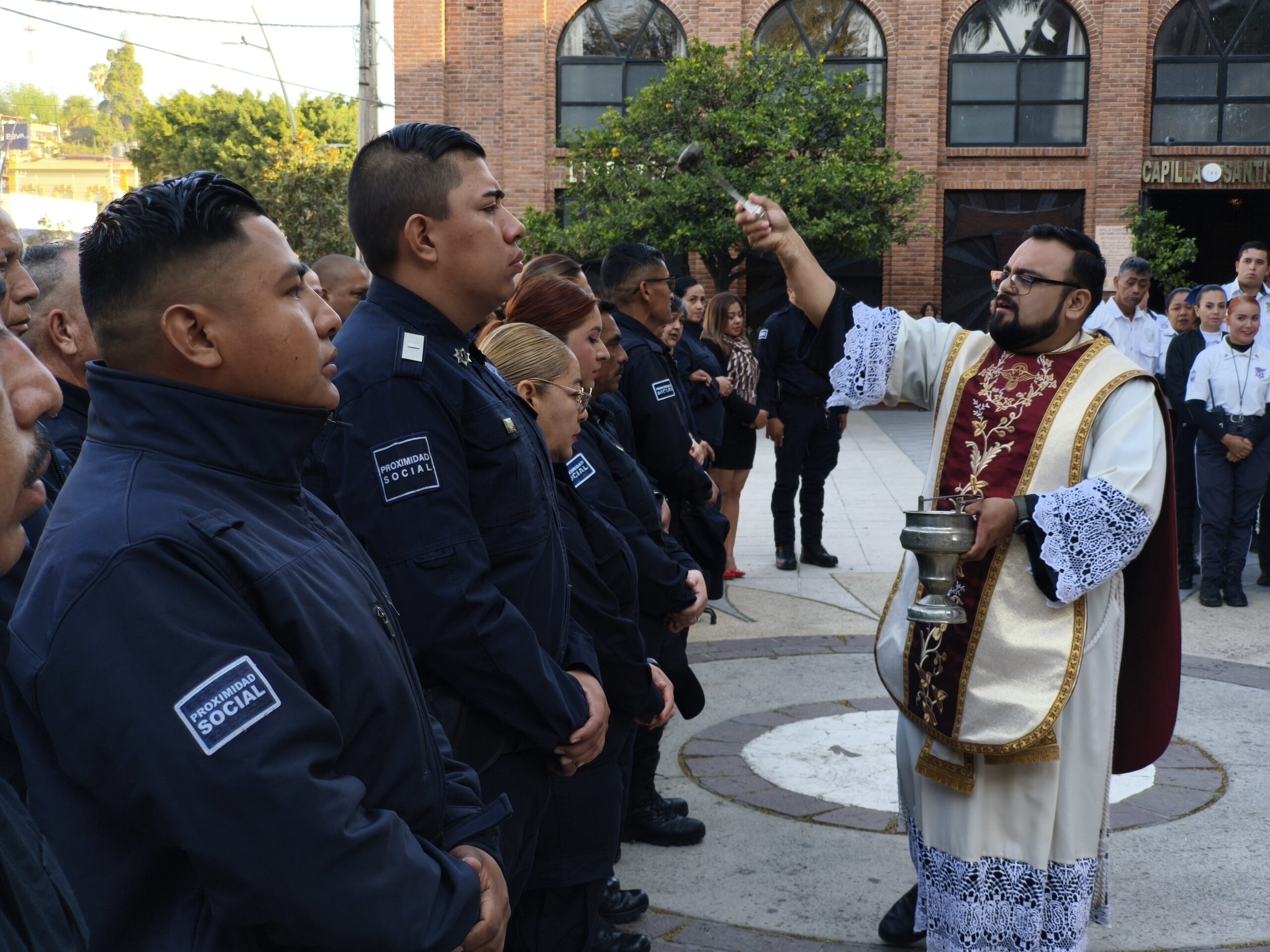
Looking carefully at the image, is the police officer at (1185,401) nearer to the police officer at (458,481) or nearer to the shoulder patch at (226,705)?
the police officer at (458,481)

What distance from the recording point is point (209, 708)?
156 centimetres

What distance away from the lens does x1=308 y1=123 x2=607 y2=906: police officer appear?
2445 mm

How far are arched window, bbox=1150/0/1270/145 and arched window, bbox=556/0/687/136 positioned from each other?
8.76m

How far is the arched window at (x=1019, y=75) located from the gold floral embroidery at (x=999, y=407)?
20.9 meters

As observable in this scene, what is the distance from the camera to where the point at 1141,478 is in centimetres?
348

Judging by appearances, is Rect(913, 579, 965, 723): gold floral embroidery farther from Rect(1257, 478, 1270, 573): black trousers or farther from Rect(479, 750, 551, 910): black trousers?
Rect(1257, 478, 1270, 573): black trousers

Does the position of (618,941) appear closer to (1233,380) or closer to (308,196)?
(1233,380)

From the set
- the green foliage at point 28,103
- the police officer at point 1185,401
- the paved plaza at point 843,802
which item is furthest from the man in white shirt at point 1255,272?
the green foliage at point 28,103

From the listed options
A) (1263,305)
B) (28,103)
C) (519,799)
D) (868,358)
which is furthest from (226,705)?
(28,103)

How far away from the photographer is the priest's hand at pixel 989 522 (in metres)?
3.44

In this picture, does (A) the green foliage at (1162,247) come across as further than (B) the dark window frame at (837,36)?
No

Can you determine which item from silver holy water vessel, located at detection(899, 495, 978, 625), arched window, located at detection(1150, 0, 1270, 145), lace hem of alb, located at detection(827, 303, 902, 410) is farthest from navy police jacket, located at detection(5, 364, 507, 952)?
arched window, located at detection(1150, 0, 1270, 145)

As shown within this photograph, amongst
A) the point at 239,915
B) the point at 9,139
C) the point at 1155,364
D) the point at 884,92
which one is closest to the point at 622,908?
the point at 239,915

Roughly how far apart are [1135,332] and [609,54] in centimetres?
1536
